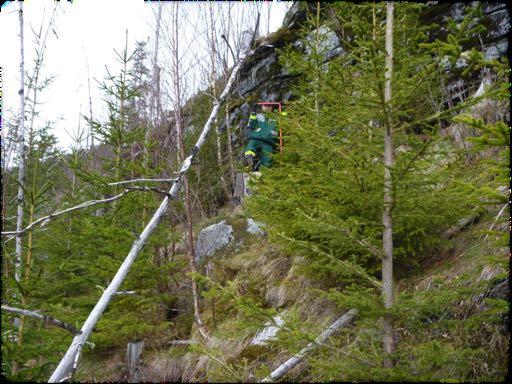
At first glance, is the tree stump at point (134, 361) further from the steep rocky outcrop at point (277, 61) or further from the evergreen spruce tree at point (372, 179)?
the steep rocky outcrop at point (277, 61)

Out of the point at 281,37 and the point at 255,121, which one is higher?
the point at 281,37

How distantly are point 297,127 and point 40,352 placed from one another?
3891 mm

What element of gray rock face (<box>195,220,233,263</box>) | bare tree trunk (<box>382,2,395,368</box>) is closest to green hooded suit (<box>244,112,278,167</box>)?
gray rock face (<box>195,220,233,263</box>)

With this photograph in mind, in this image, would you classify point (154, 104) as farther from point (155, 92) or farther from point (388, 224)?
point (388, 224)

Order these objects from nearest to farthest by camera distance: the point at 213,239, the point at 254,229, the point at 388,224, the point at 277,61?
1. the point at 388,224
2. the point at 254,229
3. the point at 213,239
4. the point at 277,61

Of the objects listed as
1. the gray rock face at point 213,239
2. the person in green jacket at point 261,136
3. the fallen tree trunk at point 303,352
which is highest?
the person in green jacket at point 261,136

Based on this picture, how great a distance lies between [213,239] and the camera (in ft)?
26.5

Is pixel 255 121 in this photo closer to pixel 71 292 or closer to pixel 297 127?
pixel 297 127

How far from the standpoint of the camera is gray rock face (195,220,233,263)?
7.88 m

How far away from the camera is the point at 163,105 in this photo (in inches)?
285

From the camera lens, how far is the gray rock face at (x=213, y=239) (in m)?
7.88

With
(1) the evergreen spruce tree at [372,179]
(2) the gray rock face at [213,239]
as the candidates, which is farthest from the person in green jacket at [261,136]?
(1) the evergreen spruce tree at [372,179]

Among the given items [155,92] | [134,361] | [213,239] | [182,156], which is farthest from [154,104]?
[134,361]

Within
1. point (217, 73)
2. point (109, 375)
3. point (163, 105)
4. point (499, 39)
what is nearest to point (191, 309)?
point (109, 375)
